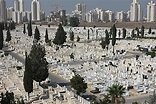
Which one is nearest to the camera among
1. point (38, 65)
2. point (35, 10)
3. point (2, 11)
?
point (38, 65)

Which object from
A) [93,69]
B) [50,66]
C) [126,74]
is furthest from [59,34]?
[126,74]

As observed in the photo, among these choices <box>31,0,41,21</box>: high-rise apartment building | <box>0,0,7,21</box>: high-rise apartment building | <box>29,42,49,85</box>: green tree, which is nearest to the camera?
<box>29,42,49,85</box>: green tree

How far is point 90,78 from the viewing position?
3019 centimetres

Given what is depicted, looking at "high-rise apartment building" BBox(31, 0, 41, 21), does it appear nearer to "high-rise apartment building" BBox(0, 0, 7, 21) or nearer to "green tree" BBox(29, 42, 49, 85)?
"high-rise apartment building" BBox(0, 0, 7, 21)

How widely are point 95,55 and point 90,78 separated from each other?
17.2 metres

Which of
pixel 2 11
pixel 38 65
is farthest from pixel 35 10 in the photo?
pixel 38 65

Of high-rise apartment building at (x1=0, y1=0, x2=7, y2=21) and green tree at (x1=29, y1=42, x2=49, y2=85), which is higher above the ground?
high-rise apartment building at (x1=0, y1=0, x2=7, y2=21)

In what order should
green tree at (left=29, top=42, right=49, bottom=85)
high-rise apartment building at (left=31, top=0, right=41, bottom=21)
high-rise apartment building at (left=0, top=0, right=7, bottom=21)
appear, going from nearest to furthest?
green tree at (left=29, top=42, right=49, bottom=85) → high-rise apartment building at (left=0, top=0, right=7, bottom=21) → high-rise apartment building at (left=31, top=0, right=41, bottom=21)

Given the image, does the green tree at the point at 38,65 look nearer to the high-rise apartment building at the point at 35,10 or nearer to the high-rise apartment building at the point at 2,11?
the high-rise apartment building at the point at 2,11

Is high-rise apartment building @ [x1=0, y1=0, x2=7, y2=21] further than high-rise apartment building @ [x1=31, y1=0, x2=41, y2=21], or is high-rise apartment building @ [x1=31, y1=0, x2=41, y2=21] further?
high-rise apartment building @ [x1=31, y1=0, x2=41, y2=21]

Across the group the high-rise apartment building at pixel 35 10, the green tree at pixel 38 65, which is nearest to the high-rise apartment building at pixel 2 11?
the high-rise apartment building at pixel 35 10

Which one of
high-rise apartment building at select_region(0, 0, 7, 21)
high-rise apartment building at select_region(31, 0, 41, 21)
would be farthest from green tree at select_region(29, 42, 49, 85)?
high-rise apartment building at select_region(31, 0, 41, 21)

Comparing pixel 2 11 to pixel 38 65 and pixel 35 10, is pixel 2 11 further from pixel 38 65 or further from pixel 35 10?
pixel 38 65

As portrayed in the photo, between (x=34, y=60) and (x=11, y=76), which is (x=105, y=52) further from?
(x=34, y=60)
